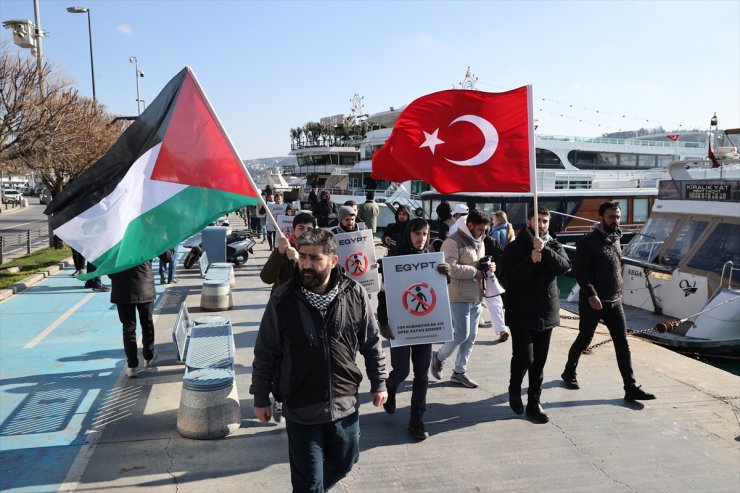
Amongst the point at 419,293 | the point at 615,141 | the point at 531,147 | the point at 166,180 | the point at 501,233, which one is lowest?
the point at 419,293

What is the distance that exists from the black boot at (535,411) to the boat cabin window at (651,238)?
7.55 meters

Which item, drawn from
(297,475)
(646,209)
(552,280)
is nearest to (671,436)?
(552,280)

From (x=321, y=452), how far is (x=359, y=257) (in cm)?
377

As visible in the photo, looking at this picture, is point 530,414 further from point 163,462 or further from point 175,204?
point 175,204

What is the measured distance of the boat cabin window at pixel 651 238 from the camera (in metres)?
Result: 11.9

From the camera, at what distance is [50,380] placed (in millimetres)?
6684

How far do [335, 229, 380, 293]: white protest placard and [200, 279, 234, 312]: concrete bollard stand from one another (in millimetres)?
3985

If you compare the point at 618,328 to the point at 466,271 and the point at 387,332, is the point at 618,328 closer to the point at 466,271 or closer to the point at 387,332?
the point at 466,271

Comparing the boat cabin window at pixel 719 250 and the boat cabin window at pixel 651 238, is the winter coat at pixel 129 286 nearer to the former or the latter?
the boat cabin window at pixel 719 250

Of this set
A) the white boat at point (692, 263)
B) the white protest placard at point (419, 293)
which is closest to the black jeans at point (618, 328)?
the white protest placard at point (419, 293)

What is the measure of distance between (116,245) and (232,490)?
2.04 m

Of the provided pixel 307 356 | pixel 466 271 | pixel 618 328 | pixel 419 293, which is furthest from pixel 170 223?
pixel 618 328

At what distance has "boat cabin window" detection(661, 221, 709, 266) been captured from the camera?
11.3 metres

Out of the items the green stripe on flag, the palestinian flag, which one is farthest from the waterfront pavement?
the palestinian flag
